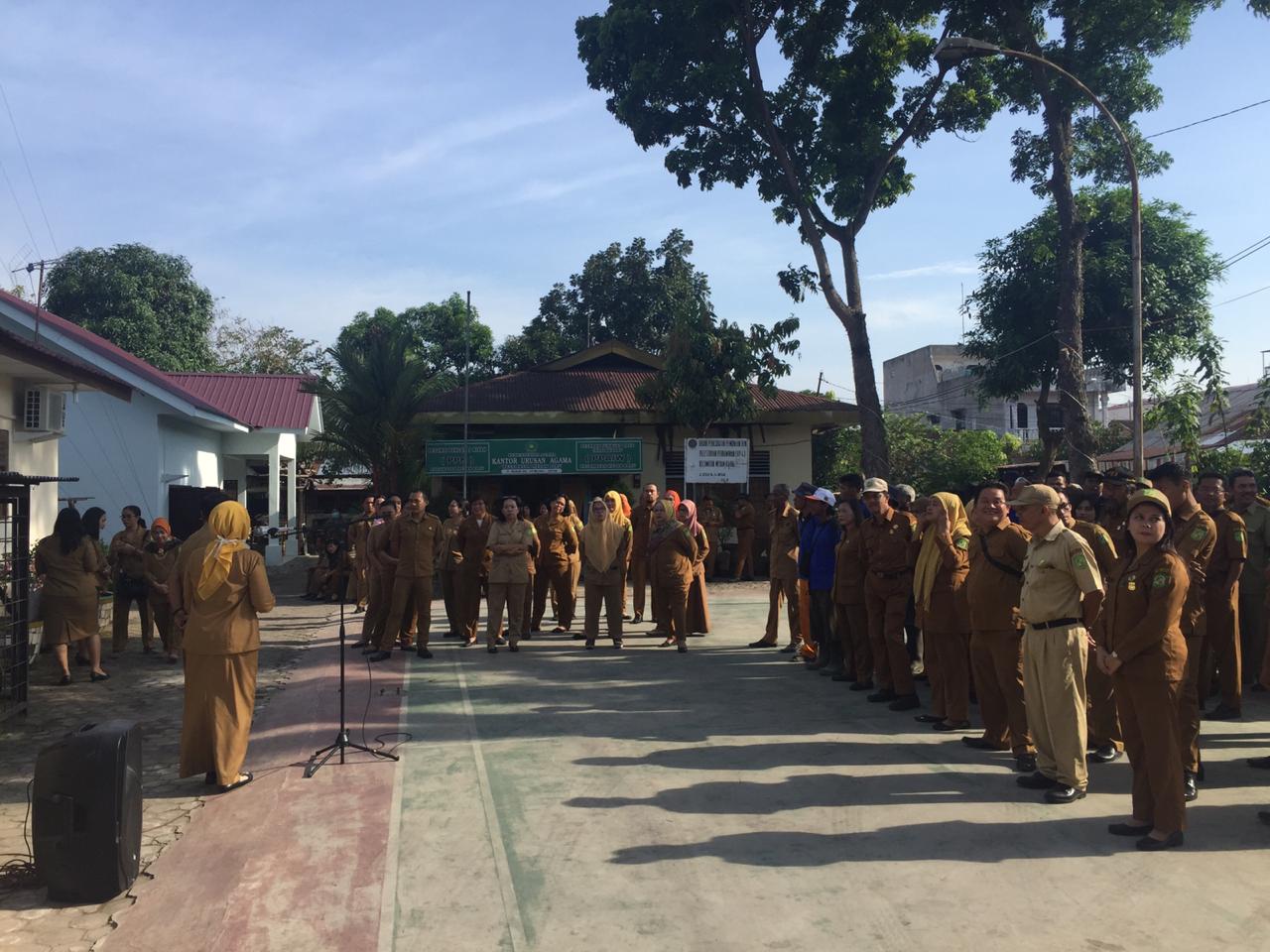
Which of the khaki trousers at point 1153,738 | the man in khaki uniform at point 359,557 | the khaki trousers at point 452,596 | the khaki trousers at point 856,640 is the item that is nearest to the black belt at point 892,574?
the khaki trousers at point 856,640

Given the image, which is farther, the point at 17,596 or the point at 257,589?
the point at 17,596

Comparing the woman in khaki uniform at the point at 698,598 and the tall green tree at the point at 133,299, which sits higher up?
the tall green tree at the point at 133,299

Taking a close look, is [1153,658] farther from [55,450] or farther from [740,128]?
[740,128]

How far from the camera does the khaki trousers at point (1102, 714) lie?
6324mm

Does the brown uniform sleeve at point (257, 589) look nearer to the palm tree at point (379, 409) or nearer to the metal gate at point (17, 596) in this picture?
the metal gate at point (17, 596)

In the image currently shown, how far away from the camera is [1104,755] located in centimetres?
624

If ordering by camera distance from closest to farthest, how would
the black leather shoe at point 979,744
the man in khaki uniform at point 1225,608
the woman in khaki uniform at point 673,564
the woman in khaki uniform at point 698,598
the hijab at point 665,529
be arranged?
the black leather shoe at point 979,744
the man in khaki uniform at point 1225,608
the woman in khaki uniform at point 673,564
the hijab at point 665,529
the woman in khaki uniform at point 698,598

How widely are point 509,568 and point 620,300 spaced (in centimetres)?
2719

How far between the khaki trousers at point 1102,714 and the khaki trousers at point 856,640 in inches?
88.1

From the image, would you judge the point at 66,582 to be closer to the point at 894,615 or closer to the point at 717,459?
the point at 894,615

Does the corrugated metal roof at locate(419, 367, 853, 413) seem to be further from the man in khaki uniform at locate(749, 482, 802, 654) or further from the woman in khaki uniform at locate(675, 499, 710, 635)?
the man in khaki uniform at locate(749, 482, 802, 654)

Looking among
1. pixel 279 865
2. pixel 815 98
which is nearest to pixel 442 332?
pixel 815 98

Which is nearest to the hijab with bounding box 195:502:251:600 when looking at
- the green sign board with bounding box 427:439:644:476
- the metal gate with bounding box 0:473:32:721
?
the metal gate with bounding box 0:473:32:721

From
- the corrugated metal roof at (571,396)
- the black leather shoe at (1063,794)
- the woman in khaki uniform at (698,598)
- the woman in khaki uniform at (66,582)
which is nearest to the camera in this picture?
the black leather shoe at (1063,794)
